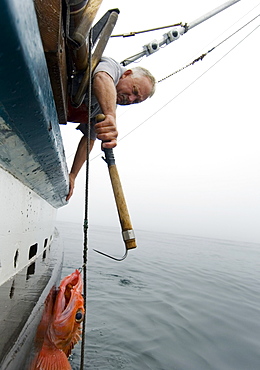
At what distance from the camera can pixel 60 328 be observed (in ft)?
7.06

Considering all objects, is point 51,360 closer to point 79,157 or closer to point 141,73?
point 79,157

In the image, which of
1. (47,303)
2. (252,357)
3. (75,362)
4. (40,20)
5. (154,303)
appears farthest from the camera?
(154,303)

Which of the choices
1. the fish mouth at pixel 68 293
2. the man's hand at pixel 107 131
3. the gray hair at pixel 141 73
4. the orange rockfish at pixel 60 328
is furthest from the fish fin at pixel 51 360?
the gray hair at pixel 141 73

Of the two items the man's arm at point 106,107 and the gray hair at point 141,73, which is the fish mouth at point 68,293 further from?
the gray hair at point 141,73

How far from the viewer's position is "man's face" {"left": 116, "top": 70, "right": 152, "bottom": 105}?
254 centimetres

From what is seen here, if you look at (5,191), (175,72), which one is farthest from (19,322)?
(175,72)

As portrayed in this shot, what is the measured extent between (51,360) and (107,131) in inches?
68.1

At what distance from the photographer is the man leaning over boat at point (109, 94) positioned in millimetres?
1820

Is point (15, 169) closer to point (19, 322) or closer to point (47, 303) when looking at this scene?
point (19, 322)

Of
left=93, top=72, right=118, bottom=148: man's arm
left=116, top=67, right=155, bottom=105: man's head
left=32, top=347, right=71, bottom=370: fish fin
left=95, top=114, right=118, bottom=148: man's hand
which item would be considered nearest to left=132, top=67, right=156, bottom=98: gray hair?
left=116, top=67, right=155, bottom=105: man's head

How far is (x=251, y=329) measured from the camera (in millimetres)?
4602

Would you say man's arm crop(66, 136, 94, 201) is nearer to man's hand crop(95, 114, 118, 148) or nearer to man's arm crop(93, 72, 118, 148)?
man's arm crop(93, 72, 118, 148)

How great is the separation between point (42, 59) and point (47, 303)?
1861 millimetres

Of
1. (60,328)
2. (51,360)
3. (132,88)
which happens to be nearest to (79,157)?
(132,88)
